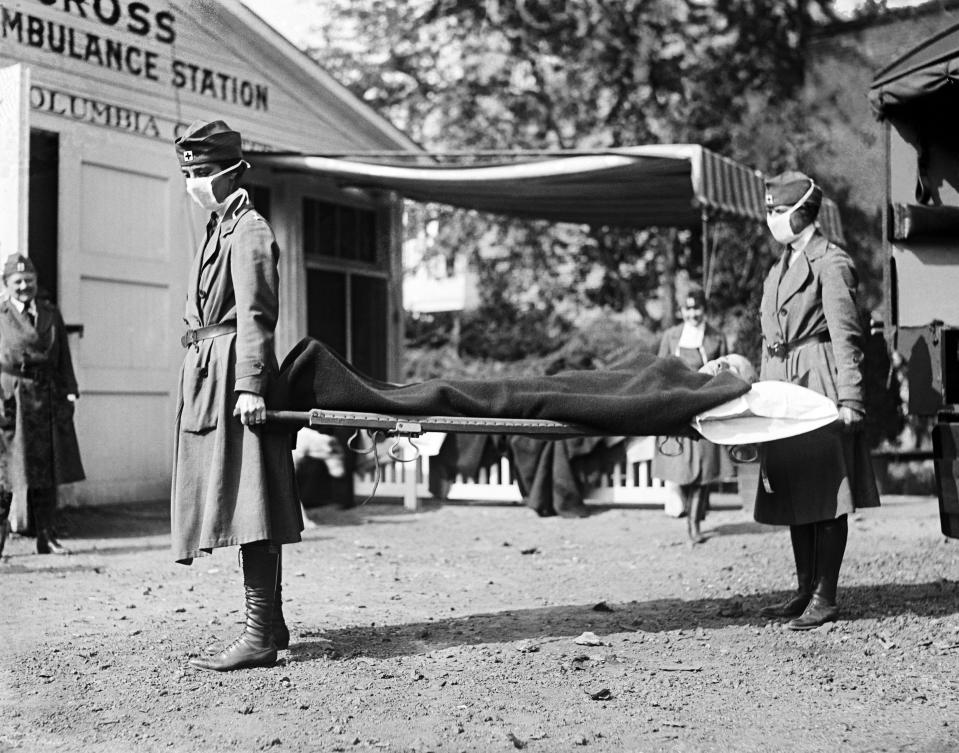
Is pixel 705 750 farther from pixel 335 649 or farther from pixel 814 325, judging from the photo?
pixel 814 325

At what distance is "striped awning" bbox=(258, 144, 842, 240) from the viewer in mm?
9508

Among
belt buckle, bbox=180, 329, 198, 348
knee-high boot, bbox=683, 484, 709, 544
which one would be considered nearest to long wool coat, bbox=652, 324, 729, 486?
knee-high boot, bbox=683, 484, 709, 544

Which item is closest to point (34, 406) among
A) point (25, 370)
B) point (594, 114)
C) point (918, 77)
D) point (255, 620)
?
point (25, 370)

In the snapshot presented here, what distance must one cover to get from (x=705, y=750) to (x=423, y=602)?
9.38ft

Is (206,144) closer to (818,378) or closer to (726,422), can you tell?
(726,422)

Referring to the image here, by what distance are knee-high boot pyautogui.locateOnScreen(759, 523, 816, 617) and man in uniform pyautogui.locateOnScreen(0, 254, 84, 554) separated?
191 inches

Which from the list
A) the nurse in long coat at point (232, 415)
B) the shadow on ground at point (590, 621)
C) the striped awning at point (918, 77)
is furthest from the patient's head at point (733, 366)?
the nurse in long coat at point (232, 415)

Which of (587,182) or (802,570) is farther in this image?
(587,182)

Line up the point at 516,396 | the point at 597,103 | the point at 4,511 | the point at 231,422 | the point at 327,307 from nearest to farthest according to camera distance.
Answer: the point at 231,422, the point at 516,396, the point at 4,511, the point at 327,307, the point at 597,103

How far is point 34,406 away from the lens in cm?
779

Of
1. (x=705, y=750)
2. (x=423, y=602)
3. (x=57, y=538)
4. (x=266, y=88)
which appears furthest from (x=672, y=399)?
(x=266, y=88)

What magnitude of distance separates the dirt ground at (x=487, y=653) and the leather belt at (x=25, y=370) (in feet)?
4.04

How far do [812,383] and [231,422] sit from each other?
2.70 m

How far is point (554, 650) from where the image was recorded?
4941mm
